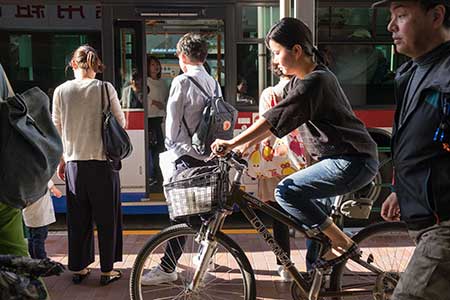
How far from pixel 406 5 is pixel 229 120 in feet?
6.91

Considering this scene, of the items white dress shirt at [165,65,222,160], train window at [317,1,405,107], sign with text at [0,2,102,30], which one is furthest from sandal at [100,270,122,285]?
train window at [317,1,405,107]

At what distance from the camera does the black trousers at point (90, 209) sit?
429cm

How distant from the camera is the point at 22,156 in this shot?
2.07 meters

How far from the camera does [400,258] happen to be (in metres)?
3.62

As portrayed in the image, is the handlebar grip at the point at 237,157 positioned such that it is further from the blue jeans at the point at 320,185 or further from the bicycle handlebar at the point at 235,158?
the blue jeans at the point at 320,185

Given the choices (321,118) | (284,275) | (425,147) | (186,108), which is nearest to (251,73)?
(186,108)

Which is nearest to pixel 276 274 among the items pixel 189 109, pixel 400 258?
pixel 400 258

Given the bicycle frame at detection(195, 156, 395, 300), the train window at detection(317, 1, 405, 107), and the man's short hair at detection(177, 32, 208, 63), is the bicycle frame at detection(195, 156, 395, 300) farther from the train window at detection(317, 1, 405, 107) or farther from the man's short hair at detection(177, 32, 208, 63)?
the train window at detection(317, 1, 405, 107)

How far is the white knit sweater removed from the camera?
4.23 m

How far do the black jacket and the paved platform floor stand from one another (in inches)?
51.4

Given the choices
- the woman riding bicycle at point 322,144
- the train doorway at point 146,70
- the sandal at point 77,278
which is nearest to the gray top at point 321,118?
the woman riding bicycle at point 322,144

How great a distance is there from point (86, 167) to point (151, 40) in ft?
7.78

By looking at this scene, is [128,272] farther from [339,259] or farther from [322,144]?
[322,144]

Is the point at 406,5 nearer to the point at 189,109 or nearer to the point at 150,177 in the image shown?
the point at 189,109
